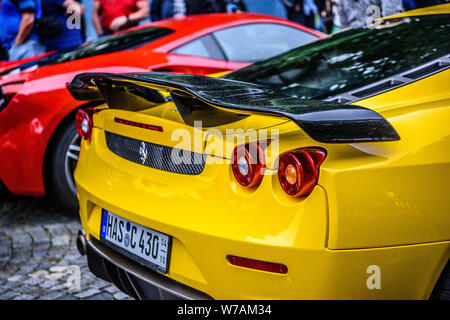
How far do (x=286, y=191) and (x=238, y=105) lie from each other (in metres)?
0.31

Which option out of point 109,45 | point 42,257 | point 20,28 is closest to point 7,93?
point 109,45

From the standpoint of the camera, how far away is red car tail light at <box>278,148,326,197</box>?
181 centimetres

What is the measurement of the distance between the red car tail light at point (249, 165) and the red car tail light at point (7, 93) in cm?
264

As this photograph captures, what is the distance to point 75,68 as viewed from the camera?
4.27 metres

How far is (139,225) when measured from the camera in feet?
7.35

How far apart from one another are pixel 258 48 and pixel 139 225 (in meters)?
3.10

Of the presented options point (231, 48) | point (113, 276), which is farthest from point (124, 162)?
point (231, 48)

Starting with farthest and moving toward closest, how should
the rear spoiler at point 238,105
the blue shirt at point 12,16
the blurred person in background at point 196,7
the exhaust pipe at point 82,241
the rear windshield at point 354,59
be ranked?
the blurred person in background at point 196,7
the blue shirt at point 12,16
the exhaust pipe at point 82,241
the rear windshield at point 354,59
the rear spoiler at point 238,105

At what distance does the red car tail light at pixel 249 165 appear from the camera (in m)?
1.89

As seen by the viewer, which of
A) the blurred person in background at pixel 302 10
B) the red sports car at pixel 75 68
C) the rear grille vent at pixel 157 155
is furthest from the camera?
the blurred person in background at pixel 302 10

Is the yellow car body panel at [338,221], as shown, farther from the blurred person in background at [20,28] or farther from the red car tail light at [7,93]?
the blurred person in background at [20,28]

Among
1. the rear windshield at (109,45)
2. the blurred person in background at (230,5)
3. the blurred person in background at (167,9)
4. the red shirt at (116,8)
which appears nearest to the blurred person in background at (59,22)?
the red shirt at (116,8)

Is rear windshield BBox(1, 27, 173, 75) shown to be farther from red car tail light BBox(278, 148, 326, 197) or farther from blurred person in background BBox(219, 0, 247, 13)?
red car tail light BBox(278, 148, 326, 197)
